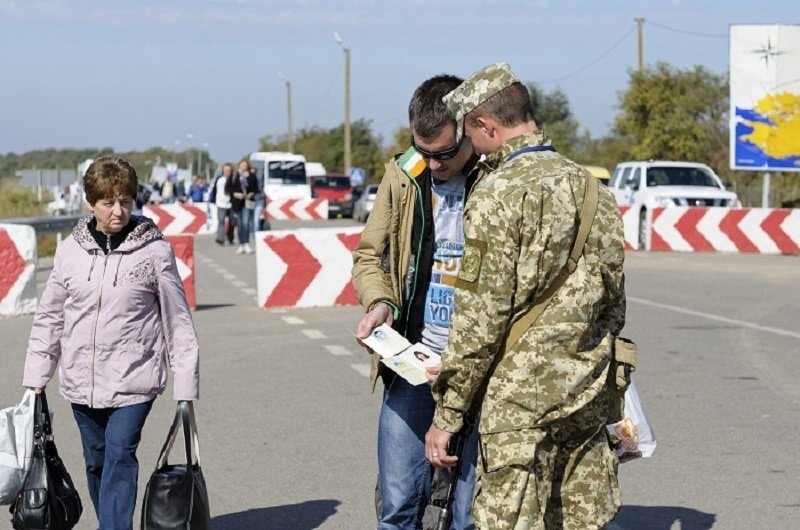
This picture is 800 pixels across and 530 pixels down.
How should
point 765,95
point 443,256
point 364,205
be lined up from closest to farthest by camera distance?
point 443,256 < point 765,95 < point 364,205

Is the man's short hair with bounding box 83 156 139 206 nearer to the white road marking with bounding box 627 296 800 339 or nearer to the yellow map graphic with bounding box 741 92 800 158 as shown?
the white road marking with bounding box 627 296 800 339

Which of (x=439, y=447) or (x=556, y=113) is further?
(x=556, y=113)

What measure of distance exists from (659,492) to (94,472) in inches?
116

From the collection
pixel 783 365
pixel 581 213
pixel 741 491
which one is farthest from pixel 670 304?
pixel 581 213

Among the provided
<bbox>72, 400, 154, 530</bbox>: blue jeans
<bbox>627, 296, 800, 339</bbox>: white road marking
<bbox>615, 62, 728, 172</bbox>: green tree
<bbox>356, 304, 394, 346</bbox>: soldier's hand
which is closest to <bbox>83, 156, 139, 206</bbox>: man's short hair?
<bbox>72, 400, 154, 530</bbox>: blue jeans

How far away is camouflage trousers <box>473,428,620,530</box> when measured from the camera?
4.08 metres

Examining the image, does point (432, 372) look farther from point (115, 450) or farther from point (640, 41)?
point (640, 41)

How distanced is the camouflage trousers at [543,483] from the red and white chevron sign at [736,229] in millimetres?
25714

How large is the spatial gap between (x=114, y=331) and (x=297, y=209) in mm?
42155

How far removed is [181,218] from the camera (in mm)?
36625

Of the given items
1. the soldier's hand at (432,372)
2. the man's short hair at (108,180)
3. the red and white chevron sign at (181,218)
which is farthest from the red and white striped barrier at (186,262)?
the red and white chevron sign at (181,218)

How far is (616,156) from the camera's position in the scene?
235 feet

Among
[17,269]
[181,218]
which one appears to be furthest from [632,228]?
[17,269]

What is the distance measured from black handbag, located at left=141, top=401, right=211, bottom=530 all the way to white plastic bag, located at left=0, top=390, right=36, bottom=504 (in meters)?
0.54
